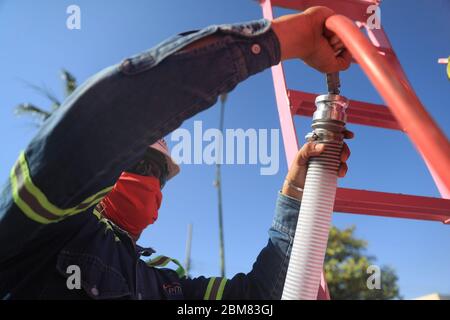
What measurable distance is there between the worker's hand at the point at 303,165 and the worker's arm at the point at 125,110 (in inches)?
8.4

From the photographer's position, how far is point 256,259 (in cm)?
133

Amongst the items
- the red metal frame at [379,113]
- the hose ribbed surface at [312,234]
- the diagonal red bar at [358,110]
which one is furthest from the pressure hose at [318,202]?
the diagonal red bar at [358,110]

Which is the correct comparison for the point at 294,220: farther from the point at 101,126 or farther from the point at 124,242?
the point at 101,126

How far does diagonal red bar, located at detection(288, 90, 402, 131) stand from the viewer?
6.07ft

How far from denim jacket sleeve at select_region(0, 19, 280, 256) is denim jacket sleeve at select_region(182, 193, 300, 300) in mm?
616

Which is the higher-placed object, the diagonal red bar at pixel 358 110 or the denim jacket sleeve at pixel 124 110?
the diagonal red bar at pixel 358 110

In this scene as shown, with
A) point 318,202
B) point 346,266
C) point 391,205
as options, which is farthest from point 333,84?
point 346,266

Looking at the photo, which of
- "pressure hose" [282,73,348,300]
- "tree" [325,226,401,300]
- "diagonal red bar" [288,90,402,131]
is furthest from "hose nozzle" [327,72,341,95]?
"tree" [325,226,401,300]

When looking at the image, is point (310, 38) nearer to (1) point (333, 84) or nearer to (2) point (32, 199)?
(1) point (333, 84)

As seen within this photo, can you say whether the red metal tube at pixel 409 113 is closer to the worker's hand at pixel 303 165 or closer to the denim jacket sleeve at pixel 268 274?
the worker's hand at pixel 303 165

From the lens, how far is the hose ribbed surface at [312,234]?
2.24 ft

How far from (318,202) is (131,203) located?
34.3 inches
